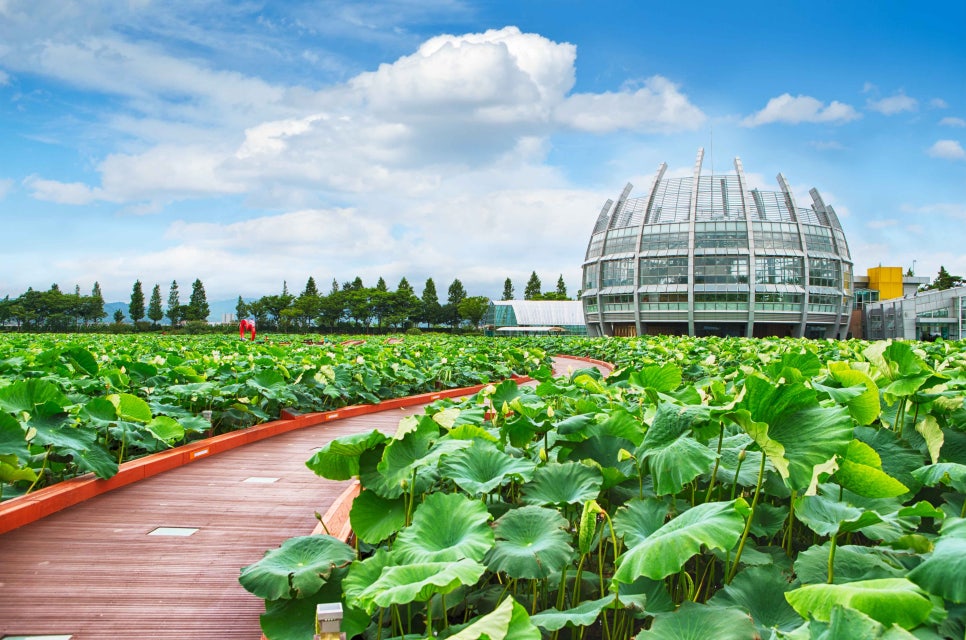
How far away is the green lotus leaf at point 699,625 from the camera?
1451 millimetres

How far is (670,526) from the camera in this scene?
1598 mm

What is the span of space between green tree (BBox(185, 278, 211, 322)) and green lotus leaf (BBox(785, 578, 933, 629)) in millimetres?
87827

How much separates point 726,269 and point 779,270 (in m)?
3.42

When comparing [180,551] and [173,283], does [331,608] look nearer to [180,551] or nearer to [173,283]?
[180,551]

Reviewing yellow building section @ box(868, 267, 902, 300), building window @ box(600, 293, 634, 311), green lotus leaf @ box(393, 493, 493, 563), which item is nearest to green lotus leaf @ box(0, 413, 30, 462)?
green lotus leaf @ box(393, 493, 493, 563)

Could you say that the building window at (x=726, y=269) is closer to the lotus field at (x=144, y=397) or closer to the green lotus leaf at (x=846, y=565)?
the lotus field at (x=144, y=397)

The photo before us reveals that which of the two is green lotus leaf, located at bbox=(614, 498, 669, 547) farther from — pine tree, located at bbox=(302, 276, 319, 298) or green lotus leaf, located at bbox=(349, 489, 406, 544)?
pine tree, located at bbox=(302, 276, 319, 298)

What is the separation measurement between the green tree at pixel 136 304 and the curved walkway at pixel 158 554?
9259cm

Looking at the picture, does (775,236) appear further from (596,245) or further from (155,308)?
(155,308)

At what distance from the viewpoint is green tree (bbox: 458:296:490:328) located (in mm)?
74500

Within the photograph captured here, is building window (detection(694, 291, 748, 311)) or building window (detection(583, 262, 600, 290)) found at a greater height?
building window (detection(583, 262, 600, 290))

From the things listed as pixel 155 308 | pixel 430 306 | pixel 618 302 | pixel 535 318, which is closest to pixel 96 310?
pixel 155 308

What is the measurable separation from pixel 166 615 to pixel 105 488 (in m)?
2.02

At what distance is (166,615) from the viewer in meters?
2.69
